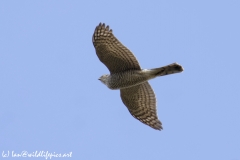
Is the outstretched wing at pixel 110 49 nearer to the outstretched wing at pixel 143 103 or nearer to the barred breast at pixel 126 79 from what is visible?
the barred breast at pixel 126 79

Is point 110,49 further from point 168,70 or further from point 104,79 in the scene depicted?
point 168,70

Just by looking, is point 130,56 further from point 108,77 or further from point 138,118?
point 138,118

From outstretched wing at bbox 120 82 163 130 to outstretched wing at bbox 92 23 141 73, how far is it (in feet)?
4.42

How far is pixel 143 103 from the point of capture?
21.1 meters

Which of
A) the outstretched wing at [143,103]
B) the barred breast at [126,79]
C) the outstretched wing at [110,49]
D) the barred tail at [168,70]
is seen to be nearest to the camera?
the barred tail at [168,70]

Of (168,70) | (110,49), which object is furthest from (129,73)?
(168,70)

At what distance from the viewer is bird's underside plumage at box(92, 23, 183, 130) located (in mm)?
19516

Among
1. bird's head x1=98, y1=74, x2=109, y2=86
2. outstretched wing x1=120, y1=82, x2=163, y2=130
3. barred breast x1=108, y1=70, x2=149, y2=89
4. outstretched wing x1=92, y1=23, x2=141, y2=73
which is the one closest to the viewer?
outstretched wing x1=92, y1=23, x2=141, y2=73

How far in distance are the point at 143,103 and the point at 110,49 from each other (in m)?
2.69

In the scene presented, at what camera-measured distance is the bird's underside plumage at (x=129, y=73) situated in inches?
768

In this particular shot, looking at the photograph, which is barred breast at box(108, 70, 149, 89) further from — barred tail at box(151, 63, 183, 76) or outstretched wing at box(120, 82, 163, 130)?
outstretched wing at box(120, 82, 163, 130)

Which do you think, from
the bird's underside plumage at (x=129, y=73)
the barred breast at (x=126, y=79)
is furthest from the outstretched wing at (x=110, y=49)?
the barred breast at (x=126, y=79)

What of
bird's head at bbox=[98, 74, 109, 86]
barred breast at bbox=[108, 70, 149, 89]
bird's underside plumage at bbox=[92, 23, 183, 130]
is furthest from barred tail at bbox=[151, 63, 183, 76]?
bird's head at bbox=[98, 74, 109, 86]

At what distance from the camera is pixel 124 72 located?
20.0m
